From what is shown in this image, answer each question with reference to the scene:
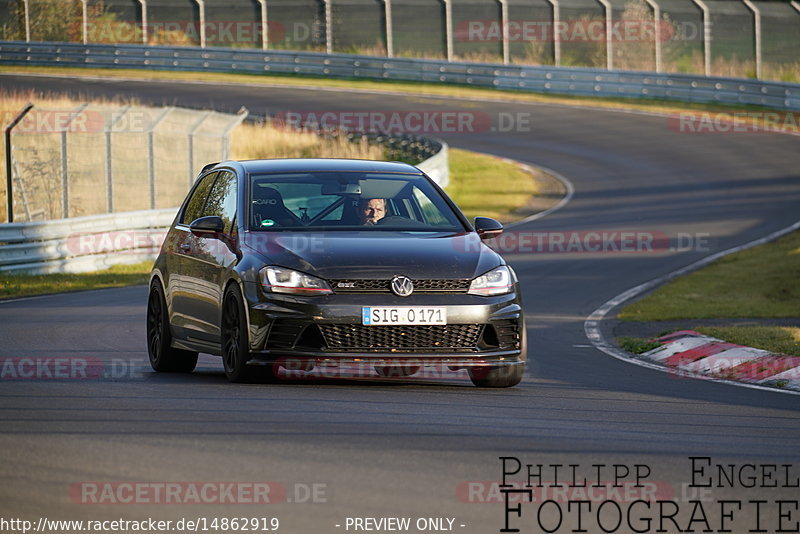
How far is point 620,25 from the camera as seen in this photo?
48531 millimetres

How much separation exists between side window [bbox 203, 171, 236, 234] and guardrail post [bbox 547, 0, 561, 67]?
38747mm

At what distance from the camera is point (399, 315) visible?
31.4 feet

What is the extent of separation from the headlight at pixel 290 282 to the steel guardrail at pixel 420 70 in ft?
116

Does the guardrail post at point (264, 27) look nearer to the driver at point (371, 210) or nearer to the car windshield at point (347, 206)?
the car windshield at point (347, 206)

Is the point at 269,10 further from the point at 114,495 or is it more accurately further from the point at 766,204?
the point at 114,495

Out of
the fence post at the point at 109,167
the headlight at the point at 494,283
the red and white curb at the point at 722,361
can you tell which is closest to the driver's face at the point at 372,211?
the headlight at the point at 494,283

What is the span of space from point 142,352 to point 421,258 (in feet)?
14.0

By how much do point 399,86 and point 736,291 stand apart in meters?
32.3

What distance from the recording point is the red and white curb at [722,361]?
11867 mm

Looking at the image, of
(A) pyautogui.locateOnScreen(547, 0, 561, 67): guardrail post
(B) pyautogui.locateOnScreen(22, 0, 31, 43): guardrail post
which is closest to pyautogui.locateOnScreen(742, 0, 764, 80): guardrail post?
(A) pyautogui.locateOnScreen(547, 0, 561, 67): guardrail post

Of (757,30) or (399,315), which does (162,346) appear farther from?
(757,30)

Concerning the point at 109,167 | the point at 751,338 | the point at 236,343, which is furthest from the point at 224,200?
the point at 109,167

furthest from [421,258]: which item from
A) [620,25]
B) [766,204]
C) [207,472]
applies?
[620,25]

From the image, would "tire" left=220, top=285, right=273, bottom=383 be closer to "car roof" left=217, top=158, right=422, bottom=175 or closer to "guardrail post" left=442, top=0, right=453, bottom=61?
"car roof" left=217, top=158, right=422, bottom=175
